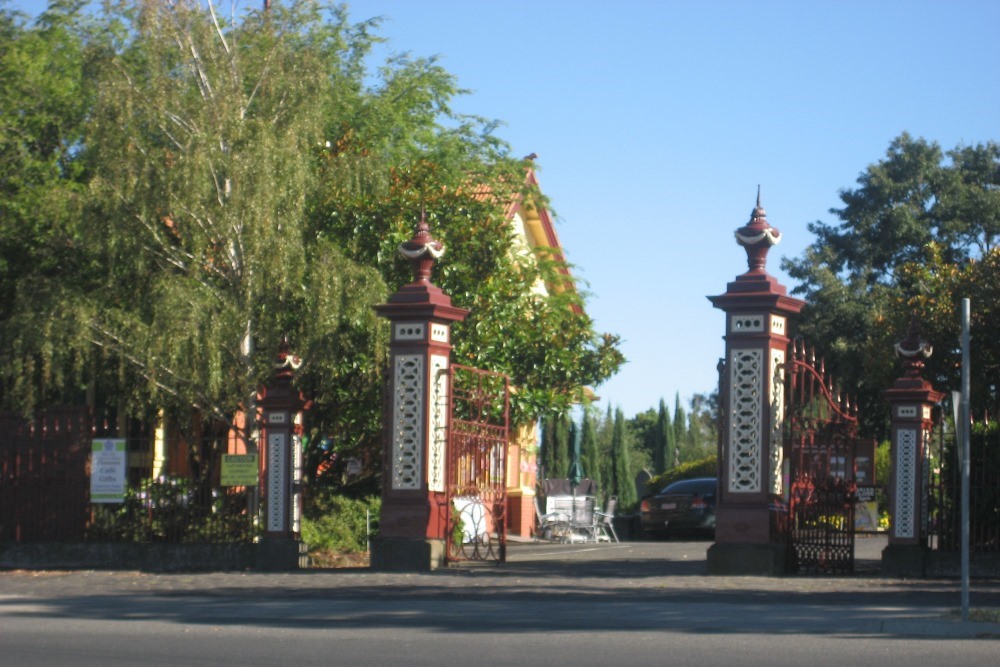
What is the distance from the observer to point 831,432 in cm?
1875

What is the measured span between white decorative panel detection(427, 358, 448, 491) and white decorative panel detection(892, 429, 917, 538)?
17.6ft

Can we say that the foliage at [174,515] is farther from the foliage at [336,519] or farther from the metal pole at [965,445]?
the metal pole at [965,445]

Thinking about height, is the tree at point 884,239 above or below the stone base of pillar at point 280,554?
above

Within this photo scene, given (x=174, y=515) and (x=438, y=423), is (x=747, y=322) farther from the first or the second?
(x=174, y=515)

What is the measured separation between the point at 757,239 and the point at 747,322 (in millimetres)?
983

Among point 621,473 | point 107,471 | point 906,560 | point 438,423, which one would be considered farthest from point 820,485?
point 621,473

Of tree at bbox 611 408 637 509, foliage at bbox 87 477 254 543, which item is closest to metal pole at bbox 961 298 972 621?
foliage at bbox 87 477 254 543

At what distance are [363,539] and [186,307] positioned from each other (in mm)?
5462

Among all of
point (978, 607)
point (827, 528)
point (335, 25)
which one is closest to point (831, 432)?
point (827, 528)

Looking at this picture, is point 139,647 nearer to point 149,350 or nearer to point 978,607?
point 978,607

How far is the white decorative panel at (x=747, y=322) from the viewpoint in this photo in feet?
59.9

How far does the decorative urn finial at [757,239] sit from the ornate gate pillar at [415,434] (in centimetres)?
365

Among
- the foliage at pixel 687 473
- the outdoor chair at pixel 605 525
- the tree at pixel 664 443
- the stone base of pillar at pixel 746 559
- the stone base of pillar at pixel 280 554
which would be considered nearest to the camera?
the stone base of pillar at pixel 746 559

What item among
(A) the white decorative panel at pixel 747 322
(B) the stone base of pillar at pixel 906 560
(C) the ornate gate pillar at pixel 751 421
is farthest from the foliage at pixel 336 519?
(B) the stone base of pillar at pixel 906 560
